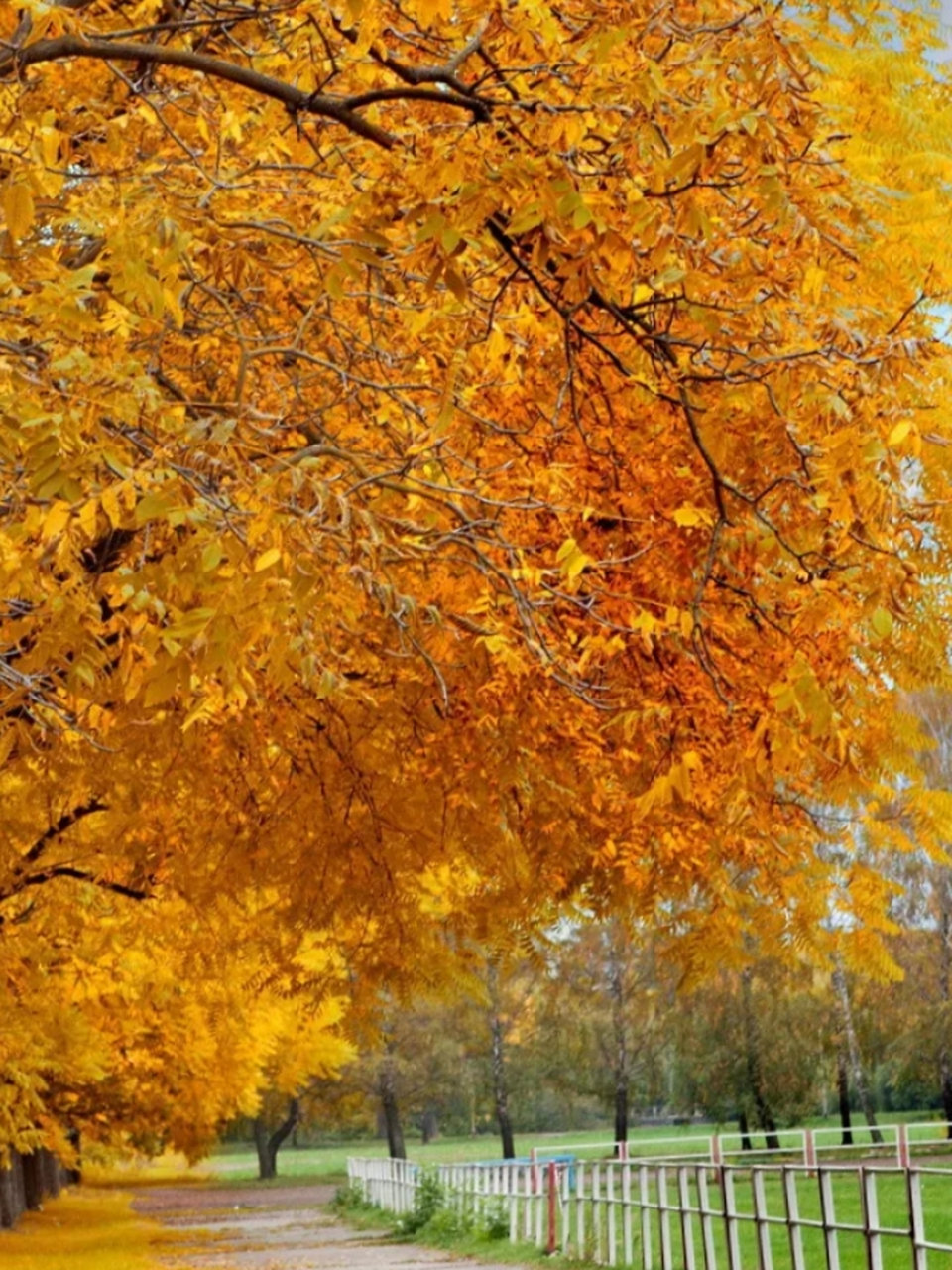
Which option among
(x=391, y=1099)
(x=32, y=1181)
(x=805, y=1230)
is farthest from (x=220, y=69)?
(x=391, y=1099)

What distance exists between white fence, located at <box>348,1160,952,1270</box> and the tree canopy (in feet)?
8.57

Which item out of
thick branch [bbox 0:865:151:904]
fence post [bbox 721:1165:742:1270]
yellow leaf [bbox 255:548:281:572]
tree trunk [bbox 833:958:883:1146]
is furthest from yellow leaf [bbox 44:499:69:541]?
tree trunk [bbox 833:958:883:1146]

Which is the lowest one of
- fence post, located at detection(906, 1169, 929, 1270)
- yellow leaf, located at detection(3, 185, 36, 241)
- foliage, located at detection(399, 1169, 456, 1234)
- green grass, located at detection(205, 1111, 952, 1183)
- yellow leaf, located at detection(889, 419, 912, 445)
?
green grass, located at detection(205, 1111, 952, 1183)

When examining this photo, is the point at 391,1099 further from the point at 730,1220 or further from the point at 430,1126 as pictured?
the point at 730,1220

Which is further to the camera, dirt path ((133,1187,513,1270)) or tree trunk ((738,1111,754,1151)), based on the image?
tree trunk ((738,1111,754,1151))

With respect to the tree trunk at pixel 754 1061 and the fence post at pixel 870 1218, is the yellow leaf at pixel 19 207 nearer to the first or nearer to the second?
the fence post at pixel 870 1218

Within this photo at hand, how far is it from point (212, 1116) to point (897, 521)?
33627 millimetres

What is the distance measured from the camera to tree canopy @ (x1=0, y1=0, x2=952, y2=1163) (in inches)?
213

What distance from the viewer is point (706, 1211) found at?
1489 cm

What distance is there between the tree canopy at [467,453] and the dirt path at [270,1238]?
1281cm

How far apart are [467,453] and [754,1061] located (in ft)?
115

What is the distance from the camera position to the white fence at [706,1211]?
12.5 metres

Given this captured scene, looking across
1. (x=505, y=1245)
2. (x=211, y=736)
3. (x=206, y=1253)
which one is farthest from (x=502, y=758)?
(x=206, y=1253)

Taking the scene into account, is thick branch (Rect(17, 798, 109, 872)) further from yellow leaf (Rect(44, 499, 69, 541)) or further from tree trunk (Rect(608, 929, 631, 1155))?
tree trunk (Rect(608, 929, 631, 1155))
